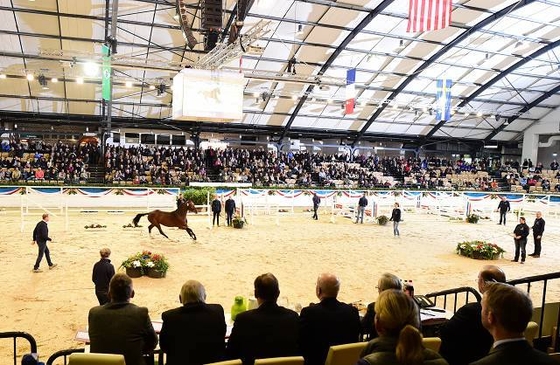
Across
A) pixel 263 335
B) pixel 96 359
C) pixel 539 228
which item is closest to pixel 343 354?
pixel 263 335

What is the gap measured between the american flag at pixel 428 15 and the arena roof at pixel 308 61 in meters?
7.11

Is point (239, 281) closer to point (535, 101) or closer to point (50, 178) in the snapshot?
point (50, 178)

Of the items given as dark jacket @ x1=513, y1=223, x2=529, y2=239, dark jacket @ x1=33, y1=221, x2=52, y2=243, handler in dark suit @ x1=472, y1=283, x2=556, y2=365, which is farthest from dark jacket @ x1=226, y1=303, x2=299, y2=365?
dark jacket @ x1=513, y1=223, x2=529, y2=239

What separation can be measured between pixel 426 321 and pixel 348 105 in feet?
63.1

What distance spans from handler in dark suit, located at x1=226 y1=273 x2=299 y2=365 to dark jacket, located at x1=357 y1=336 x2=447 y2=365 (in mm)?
1221

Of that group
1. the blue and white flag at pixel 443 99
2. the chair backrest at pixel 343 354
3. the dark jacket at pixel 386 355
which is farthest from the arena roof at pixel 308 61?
the dark jacket at pixel 386 355

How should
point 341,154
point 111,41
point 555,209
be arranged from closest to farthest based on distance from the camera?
point 111,41, point 555,209, point 341,154

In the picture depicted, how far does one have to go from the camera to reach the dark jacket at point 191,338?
11.3 feet

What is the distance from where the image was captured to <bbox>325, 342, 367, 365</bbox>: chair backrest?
3.22 meters

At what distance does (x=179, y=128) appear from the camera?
32875 millimetres

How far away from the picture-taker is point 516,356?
2.01 m

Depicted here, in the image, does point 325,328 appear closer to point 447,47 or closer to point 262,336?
point 262,336

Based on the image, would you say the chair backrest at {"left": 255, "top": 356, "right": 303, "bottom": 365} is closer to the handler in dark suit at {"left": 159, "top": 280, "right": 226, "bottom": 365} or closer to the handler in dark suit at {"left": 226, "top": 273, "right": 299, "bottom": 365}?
the handler in dark suit at {"left": 226, "top": 273, "right": 299, "bottom": 365}

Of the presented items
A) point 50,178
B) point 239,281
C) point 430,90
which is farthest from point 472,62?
point 50,178
